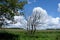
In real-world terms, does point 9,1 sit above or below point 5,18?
above

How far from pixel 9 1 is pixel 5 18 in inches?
133

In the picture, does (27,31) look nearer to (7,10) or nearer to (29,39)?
(29,39)

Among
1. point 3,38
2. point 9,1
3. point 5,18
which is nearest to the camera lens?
point 9,1

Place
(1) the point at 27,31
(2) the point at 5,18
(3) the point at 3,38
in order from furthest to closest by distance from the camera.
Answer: (1) the point at 27,31
(3) the point at 3,38
(2) the point at 5,18

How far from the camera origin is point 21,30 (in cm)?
4872

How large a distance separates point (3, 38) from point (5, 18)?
395 cm

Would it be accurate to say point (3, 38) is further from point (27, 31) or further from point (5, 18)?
point (27, 31)

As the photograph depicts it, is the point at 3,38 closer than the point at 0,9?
No

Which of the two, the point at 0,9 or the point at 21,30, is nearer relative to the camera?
the point at 0,9

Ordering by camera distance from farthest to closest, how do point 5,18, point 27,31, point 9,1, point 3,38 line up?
point 27,31, point 3,38, point 5,18, point 9,1

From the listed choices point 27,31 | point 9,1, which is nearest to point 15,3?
point 9,1

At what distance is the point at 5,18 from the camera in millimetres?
34875

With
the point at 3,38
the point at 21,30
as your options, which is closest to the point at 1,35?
the point at 3,38

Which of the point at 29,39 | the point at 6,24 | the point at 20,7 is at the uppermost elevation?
the point at 20,7
